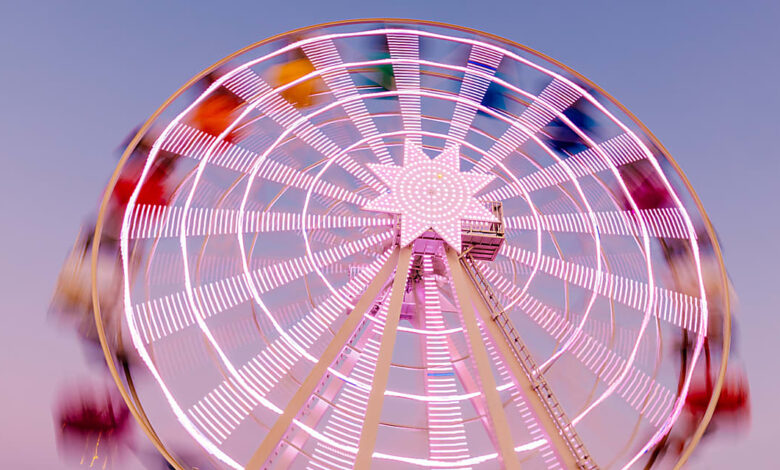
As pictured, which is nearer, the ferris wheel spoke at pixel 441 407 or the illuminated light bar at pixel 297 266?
the ferris wheel spoke at pixel 441 407

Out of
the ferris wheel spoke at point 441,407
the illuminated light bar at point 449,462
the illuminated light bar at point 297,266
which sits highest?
the illuminated light bar at point 297,266

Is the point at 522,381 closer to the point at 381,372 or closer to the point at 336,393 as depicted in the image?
the point at 381,372

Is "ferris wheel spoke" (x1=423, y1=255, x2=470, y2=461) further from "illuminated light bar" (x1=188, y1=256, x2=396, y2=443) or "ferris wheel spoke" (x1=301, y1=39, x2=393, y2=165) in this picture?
"ferris wheel spoke" (x1=301, y1=39, x2=393, y2=165)

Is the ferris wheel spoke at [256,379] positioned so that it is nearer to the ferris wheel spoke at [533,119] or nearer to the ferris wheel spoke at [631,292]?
the ferris wheel spoke at [631,292]

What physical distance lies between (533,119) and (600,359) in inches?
165

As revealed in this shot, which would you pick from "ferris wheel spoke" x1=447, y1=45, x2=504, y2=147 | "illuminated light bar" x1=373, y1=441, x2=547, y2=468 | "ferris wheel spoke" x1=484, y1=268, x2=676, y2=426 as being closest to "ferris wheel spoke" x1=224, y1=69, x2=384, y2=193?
"ferris wheel spoke" x1=447, y1=45, x2=504, y2=147

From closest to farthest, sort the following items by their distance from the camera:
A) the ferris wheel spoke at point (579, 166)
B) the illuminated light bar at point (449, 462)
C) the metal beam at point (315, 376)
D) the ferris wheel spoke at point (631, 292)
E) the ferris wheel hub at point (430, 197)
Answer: the metal beam at point (315, 376)
the illuminated light bar at point (449, 462)
the ferris wheel hub at point (430, 197)
the ferris wheel spoke at point (631, 292)
the ferris wheel spoke at point (579, 166)

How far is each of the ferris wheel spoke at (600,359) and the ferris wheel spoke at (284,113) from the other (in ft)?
11.3

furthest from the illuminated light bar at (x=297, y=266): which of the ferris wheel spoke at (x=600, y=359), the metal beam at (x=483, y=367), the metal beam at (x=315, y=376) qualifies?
the ferris wheel spoke at (x=600, y=359)

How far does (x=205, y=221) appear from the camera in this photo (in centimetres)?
834

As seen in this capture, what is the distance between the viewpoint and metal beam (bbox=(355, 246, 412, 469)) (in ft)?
22.4

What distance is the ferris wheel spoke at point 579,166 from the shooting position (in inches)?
389

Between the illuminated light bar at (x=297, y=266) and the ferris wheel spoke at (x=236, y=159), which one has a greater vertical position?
the ferris wheel spoke at (x=236, y=159)

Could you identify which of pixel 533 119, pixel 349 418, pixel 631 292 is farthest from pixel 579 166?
pixel 349 418
